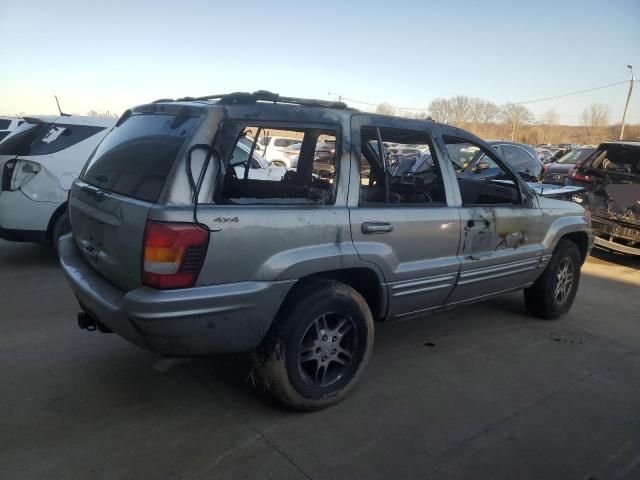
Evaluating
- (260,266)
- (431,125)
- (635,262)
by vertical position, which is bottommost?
(635,262)

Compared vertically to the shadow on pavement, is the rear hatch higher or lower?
higher

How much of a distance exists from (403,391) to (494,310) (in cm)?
225

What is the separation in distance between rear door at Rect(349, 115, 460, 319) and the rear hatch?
3.62 ft

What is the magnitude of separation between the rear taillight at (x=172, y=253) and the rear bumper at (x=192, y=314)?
6 centimetres

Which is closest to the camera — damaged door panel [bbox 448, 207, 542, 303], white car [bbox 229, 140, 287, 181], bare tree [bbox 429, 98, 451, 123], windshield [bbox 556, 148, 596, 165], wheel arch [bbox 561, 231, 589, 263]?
white car [bbox 229, 140, 287, 181]

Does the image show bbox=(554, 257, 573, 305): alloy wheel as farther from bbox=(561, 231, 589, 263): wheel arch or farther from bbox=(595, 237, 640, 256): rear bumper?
bbox=(595, 237, 640, 256): rear bumper

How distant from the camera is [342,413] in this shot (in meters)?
2.98

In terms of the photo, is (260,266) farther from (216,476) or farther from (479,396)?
(479,396)

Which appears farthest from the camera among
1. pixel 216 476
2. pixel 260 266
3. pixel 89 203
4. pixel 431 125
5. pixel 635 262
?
pixel 635 262

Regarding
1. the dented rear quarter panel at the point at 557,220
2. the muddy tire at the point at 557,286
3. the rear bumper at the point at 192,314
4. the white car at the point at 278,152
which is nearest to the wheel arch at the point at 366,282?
the rear bumper at the point at 192,314

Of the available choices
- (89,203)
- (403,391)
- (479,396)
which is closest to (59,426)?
(89,203)

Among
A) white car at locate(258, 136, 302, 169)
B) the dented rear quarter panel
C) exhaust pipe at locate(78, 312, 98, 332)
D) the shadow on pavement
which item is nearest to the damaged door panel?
the dented rear quarter panel

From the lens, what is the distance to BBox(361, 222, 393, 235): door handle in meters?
3.02

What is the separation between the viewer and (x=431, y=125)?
3.64m
